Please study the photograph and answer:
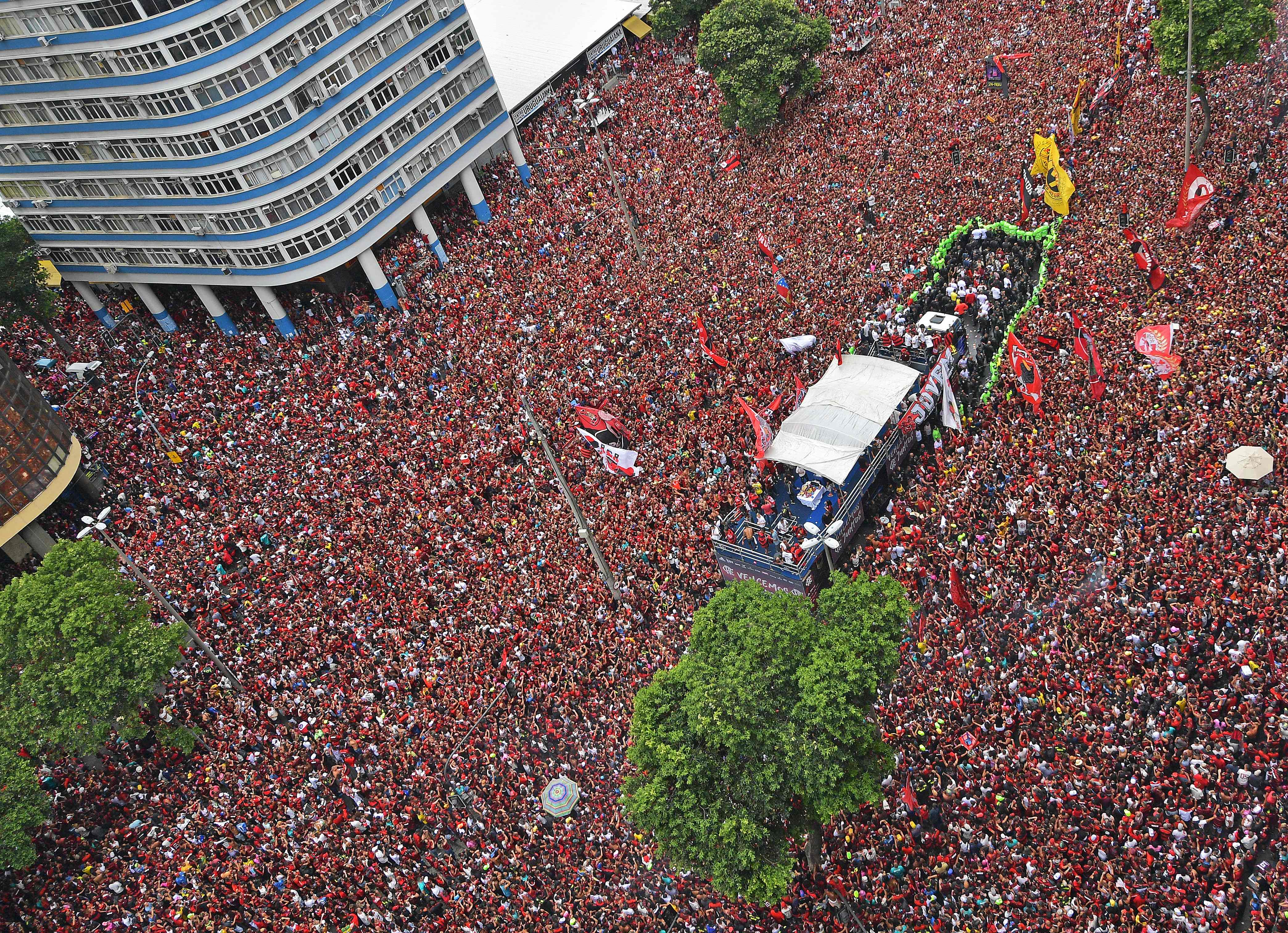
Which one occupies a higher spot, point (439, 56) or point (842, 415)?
point (439, 56)

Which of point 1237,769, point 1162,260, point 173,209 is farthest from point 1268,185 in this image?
point 173,209

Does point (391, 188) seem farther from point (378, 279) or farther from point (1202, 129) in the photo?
point (1202, 129)

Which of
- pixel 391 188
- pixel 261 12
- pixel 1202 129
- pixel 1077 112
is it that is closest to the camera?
pixel 1202 129

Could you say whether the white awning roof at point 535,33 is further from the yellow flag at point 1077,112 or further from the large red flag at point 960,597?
the large red flag at point 960,597

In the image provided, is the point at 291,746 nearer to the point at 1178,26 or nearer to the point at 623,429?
the point at 623,429

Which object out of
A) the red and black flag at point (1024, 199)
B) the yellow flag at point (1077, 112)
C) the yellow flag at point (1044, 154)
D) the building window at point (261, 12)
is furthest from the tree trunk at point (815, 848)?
the building window at point (261, 12)

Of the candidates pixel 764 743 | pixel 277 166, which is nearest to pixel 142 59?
pixel 277 166
